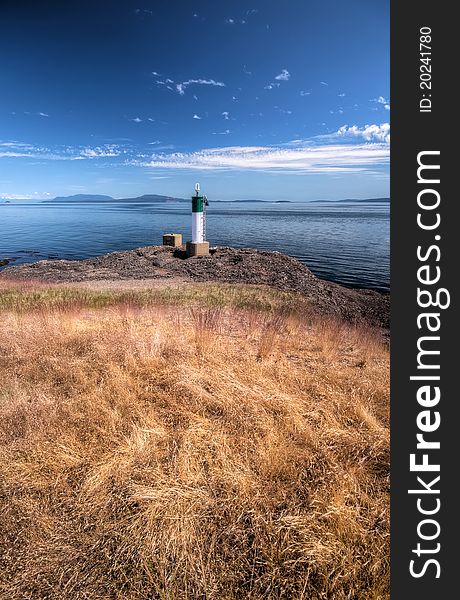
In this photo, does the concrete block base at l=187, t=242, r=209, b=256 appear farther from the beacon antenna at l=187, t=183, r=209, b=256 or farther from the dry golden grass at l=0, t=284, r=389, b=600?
the dry golden grass at l=0, t=284, r=389, b=600

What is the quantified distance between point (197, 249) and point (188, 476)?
23351mm

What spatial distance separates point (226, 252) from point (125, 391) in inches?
880

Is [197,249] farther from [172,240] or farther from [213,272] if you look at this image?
[172,240]

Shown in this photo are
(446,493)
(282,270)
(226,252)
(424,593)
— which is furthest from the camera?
(226,252)

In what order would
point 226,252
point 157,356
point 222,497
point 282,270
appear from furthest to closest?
point 226,252 → point 282,270 → point 157,356 → point 222,497

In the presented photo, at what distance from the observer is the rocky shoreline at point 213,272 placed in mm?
18688

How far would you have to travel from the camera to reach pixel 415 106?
239cm

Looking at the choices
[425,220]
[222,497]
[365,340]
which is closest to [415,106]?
[425,220]

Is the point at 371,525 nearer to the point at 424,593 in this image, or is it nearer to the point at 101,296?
the point at 424,593

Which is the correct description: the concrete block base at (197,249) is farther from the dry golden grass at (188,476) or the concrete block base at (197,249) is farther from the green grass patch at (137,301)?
the dry golden grass at (188,476)

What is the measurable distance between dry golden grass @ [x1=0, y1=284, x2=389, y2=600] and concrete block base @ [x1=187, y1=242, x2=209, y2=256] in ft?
66.1

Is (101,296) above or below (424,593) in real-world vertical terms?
above

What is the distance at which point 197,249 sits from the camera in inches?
1006

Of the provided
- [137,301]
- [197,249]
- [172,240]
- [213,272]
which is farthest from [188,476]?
[172,240]
